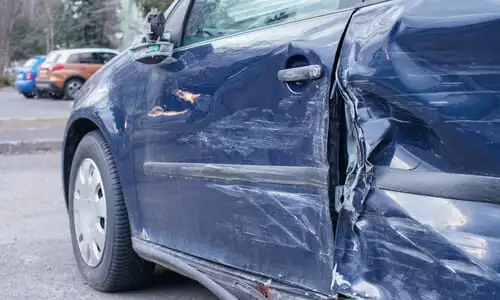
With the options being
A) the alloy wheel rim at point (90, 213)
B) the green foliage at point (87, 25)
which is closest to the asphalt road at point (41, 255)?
the alloy wheel rim at point (90, 213)

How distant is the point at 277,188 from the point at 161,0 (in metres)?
12.2

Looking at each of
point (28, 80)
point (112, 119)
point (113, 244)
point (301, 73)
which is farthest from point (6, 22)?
point (301, 73)

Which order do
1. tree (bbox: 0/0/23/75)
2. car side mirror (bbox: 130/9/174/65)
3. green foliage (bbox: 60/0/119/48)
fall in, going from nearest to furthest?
car side mirror (bbox: 130/9/174/65), green foliage (bbox: 60/0/119/48), tree (bbox: 0/0/23/75)

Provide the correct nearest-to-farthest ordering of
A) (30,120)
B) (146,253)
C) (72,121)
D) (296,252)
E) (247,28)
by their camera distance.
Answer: (296,252), (247,28), (146,253), (72,121), (30,120)

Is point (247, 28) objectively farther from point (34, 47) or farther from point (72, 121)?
point (34, 47)

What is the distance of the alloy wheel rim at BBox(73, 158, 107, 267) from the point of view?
3775mm

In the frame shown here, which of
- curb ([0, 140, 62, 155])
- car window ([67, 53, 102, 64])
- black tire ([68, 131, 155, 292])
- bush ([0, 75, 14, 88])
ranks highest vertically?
black tire ([68, 131, 155, 292])

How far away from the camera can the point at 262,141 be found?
8.62 ft

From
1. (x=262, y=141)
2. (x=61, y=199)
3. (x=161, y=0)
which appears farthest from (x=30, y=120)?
(x=262, y=141)

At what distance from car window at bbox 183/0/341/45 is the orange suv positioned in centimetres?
1941

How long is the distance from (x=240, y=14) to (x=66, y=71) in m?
20.3

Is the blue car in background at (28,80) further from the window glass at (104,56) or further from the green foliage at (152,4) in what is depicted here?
the green foliage at (152,4)

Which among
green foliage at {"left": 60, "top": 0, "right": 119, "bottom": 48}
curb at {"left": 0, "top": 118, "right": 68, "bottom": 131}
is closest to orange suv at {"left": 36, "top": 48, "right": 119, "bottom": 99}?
green foliage at {"left": 60, "top": 0, "right": 119, "bottom": 48}

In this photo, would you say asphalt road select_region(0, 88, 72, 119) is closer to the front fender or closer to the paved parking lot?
the paved parking lot
